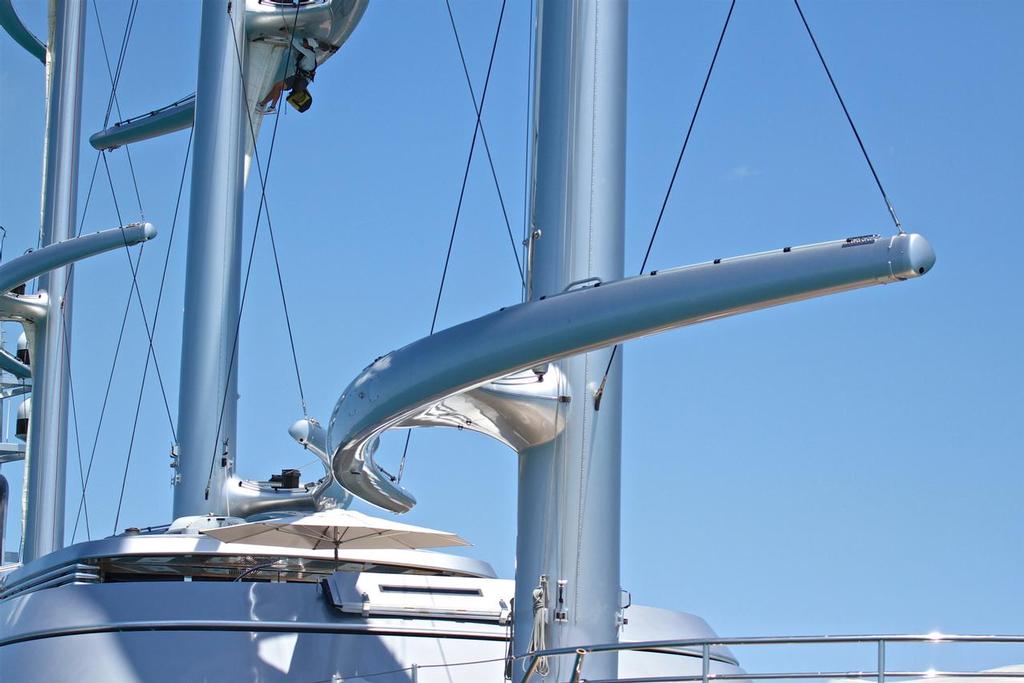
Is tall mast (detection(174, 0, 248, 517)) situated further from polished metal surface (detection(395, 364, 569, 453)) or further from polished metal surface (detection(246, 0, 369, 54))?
polished metal surface (detection(395, 364, 569, 453))

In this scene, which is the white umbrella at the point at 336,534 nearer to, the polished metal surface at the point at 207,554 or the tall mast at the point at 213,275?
the polished metal surface at the point at 207,554

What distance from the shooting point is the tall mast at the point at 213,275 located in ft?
57.6

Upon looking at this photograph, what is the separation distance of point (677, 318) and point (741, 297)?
0.41 metres

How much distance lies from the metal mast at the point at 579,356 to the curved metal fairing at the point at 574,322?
0.49 m

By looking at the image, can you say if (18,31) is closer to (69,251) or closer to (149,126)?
(149,126)

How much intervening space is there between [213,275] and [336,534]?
5.49 meters

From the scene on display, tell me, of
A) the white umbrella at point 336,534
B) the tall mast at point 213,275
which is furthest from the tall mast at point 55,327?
the white umbrella at point 336,534

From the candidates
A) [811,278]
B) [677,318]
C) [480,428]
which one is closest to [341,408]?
[480,428]

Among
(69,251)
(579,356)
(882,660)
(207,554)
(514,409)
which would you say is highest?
(69,251)

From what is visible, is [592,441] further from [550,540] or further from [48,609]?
[48,609]

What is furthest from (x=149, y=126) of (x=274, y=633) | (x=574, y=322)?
(x=574, y=322)

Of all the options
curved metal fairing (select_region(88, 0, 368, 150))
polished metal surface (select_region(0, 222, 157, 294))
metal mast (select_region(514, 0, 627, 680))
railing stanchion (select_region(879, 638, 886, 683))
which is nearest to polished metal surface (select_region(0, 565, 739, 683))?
metal mast (select_region(514, 0, 627, 680))

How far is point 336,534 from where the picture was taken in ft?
44.4

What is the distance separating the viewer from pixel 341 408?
10.6m
